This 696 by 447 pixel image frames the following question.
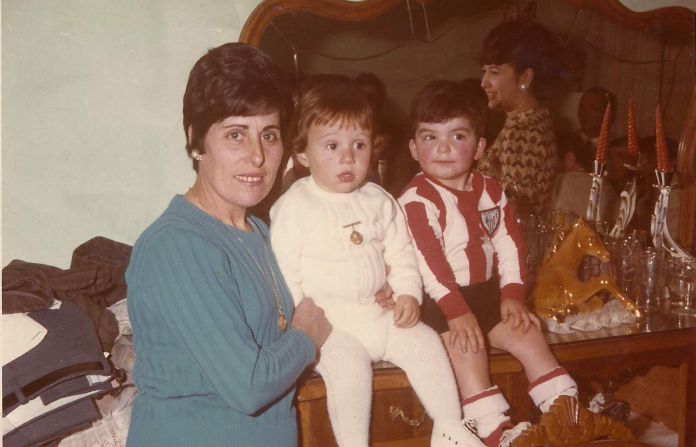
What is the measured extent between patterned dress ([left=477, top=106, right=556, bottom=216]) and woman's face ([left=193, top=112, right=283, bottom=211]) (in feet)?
1.93

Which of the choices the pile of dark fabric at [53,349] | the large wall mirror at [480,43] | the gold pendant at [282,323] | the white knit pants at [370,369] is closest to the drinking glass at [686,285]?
the large wall mirror at [480,43]

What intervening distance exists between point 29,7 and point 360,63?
2.06 ft

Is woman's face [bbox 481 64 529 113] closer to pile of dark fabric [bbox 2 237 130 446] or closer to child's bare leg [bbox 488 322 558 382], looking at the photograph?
child's bare leg [bbox 488 322 558 382]

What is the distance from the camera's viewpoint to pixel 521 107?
144 cm

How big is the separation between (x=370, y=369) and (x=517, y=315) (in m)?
0.34

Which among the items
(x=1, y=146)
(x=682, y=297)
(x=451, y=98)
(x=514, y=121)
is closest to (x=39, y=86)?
(x=1, y=146)

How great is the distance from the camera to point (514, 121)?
1.42 metres

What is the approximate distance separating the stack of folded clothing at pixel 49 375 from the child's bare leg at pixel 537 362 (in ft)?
2.44

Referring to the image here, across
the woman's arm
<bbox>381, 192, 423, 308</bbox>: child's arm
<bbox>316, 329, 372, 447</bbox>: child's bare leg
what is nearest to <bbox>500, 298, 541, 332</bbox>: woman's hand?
<bbox>381, 192, 423, 308</bbox>: child's arm

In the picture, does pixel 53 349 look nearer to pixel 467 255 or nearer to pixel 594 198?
pixel 467 255

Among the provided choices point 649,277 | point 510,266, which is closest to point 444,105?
point 510,266

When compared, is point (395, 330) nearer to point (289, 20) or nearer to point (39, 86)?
point (289, 20)

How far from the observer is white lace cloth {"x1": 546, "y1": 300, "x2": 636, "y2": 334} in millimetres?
1371

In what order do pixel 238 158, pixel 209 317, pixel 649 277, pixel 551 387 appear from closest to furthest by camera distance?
pixel 209 317 < pixel 238 158 < pixel 551 387 < pixel 649 277
